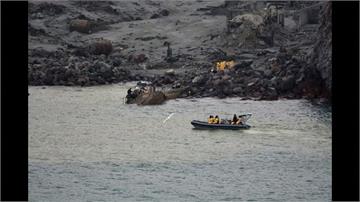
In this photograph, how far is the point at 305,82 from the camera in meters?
52.6

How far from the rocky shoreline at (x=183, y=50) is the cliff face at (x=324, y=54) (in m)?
0.08

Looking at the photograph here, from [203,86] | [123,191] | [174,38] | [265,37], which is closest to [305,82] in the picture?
[203,86]

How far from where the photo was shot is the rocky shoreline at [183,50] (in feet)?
172

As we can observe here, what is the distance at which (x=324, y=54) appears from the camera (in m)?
51.2

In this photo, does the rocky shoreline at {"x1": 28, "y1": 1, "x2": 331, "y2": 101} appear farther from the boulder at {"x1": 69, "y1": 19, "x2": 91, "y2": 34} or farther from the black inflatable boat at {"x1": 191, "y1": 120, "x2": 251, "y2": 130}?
the black inflatable boat at {"x1": 191, "y1": 120, "x2": 251, "y2": 130}

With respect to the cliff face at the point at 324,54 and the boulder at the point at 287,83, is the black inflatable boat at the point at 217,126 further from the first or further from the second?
the cliff face at the point at 324,54

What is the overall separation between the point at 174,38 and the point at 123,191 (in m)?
48.5

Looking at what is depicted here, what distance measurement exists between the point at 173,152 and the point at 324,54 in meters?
24.1

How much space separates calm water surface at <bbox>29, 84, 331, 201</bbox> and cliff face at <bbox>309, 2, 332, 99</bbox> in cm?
303

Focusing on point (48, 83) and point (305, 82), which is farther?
point (48, 83)
